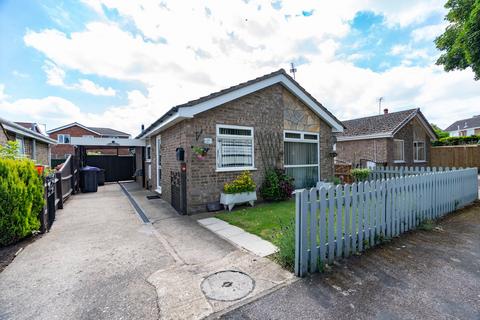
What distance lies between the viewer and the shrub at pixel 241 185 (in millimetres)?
6981

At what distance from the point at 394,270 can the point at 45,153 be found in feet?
58.3

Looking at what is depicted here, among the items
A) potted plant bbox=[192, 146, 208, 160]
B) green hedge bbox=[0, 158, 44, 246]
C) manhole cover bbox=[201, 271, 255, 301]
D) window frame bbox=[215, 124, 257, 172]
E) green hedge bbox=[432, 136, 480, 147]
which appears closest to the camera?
manhole cover bbox=[201, 271, 255, 301]

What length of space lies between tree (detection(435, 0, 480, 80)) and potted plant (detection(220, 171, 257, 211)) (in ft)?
32.1

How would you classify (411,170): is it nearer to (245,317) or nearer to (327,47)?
(327,47)

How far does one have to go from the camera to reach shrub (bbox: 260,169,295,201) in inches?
312

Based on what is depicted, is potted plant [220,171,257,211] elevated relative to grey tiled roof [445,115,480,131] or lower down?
lower down

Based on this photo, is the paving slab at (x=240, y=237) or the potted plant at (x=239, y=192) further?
the potted plant at (x=239, y=192)

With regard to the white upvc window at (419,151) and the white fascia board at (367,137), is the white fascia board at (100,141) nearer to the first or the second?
the white fascia board at (367,137)

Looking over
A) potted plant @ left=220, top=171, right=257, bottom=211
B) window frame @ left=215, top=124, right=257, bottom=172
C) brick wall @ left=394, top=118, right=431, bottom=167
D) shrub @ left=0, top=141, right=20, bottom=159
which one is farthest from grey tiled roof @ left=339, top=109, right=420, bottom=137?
shrub @ left=0, top=141, right=20, bottom=159

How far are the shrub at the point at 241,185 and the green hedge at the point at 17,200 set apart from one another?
4566 mm

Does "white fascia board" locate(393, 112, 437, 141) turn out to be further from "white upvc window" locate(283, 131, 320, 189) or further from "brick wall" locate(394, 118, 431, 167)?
"white upvc window" locate(283, 131, 320, 189)

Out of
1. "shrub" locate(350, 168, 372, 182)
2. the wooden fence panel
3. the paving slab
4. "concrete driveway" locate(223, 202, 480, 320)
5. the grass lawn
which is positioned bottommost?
"concrete driveway" locate(223, 202, 480, 320)

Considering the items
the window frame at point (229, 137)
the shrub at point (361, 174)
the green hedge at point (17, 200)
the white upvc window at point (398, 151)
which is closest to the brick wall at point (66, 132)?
the green hedge at point (17, 200)

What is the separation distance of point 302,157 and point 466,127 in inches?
2181
